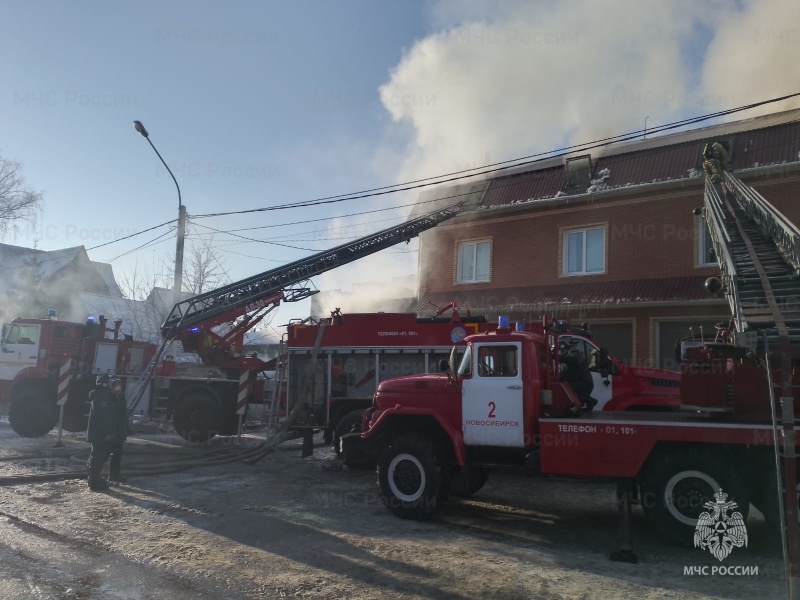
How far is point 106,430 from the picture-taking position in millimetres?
9711

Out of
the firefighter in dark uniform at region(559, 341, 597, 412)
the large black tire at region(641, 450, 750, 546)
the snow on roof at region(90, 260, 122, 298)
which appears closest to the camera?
the large black tire at region(641, 450, 750, 546)

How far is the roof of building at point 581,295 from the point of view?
1437cm

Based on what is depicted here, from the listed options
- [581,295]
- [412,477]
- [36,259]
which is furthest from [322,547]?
[36,259]

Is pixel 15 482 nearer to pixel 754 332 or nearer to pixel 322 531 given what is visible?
pixel 322 531

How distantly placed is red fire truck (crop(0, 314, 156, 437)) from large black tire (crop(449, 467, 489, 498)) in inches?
382

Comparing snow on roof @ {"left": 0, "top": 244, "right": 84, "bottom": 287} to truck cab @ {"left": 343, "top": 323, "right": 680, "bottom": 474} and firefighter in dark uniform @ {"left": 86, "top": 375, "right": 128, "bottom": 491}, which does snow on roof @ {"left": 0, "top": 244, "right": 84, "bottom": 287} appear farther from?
truck cab @ {"left": 343, "top": 323, "right": 680, "bottom": 474}

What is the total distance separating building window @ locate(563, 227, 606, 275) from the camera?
16297 mm

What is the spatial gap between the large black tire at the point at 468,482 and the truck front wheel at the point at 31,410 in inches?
435

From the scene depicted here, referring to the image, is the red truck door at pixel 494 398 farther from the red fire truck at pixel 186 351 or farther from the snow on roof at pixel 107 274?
the snow on roof at pixel 107 274

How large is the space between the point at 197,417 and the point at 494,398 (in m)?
8.72

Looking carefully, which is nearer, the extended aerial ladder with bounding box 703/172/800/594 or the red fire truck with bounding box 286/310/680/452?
the extended aerial ladder with bounding box 703/172/800/594

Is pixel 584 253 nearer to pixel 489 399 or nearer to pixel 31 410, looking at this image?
pixel 489 399

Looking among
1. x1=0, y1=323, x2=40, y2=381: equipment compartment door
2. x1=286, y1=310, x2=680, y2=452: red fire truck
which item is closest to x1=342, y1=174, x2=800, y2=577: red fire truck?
x1=286, y1=310, x2=680, y2=452: red fire truck

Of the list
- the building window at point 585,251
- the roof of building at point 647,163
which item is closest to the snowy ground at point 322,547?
the building window at point 585,251
